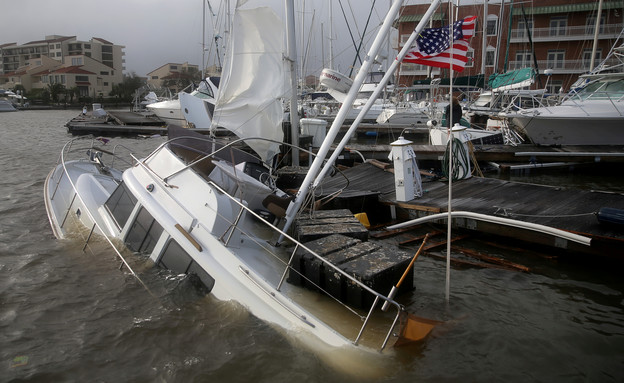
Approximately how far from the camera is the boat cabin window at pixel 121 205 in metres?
7.07

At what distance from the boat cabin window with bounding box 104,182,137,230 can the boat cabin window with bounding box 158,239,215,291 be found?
127 centimetres

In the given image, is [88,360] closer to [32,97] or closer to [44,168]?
[44,168]

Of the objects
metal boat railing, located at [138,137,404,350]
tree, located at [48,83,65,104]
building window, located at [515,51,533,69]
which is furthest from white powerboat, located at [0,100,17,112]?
metal boat railing, located at [138,137,404,350]

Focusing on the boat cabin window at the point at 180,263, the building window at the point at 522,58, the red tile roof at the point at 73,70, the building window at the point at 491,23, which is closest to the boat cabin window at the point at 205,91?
the boat cabin window at the point at 180,263

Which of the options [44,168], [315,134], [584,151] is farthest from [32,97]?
[584,151]

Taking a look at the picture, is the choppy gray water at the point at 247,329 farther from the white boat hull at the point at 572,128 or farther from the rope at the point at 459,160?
the white boat hull at the point at 572,128

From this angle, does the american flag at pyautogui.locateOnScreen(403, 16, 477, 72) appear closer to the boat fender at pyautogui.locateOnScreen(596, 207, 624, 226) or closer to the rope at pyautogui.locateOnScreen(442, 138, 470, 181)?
the boat fender at pyautogui.locateOnScreen(596, 207, 624, 226)

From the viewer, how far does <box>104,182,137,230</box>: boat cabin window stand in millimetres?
7068

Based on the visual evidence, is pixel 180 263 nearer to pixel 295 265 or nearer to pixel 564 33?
pixel 295 265

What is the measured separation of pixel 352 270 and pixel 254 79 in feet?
18.8

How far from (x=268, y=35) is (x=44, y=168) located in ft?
46.4

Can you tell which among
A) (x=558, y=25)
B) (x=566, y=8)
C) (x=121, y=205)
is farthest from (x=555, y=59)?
(x=121, y=205)

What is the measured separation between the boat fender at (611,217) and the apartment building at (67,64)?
307 ft

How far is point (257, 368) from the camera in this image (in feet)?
15.7
